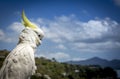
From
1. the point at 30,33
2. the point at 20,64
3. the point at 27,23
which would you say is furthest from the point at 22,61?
the point at 27,23

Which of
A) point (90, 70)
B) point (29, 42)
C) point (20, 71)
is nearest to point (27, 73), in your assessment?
point (20, 71)

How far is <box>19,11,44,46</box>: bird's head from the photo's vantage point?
3285mm

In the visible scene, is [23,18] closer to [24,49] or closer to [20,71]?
[24,49]

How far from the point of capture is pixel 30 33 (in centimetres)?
331

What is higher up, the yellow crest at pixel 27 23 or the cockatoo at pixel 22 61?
the yellow crest at pixel 27 23

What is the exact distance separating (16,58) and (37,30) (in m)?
0.44

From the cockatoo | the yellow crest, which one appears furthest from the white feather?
the yellow crest

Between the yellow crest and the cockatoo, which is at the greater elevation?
the yellow crest

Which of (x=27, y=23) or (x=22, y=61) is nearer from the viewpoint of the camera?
(x=22, y=61)

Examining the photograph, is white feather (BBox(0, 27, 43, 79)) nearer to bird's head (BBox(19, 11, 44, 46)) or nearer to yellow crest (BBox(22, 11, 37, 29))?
bird's head (BBox(19, 11, 44, 46))

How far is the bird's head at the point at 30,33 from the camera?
3.29m

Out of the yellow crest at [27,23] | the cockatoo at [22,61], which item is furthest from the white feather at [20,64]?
the yellow crest at [27,23]

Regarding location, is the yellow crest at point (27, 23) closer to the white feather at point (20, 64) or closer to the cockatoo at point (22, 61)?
the cockatoo at point (22, 61)

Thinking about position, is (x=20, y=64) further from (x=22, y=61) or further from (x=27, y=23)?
(x=27, y=23)
